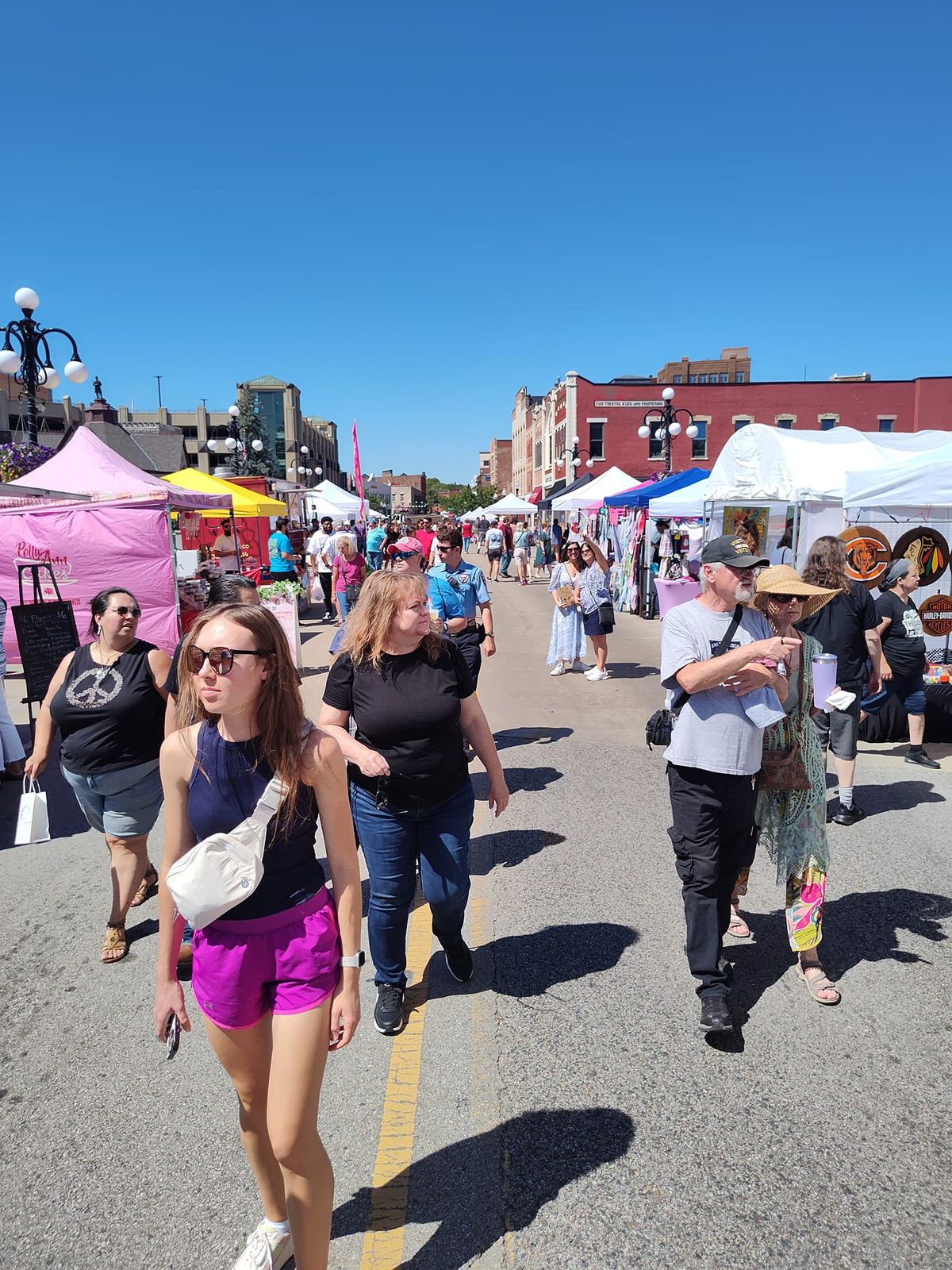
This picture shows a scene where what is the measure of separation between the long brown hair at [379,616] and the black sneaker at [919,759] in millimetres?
5727

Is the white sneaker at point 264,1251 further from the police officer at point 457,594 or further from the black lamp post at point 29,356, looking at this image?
the black lamp post at point 29,356

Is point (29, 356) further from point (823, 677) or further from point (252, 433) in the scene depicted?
point (252, 433)

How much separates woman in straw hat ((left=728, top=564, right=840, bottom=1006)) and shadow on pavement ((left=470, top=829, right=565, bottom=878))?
1865mm

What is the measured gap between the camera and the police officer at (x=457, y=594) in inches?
254

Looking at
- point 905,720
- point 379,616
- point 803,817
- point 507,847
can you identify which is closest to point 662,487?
point 905,720

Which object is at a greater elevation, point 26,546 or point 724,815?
point 26,546

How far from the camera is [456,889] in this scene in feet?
11.6

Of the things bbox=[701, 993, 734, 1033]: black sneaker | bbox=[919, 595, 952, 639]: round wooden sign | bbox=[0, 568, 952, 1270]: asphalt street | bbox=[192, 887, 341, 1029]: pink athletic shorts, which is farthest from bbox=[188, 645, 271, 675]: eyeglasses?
bbox=[919, 595, 952, 639]: round wooden sign

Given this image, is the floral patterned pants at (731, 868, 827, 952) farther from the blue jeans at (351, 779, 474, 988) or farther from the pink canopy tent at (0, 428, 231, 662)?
the pink canopy tent at (0, 428, 231, 662)

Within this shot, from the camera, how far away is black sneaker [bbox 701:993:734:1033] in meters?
3.32

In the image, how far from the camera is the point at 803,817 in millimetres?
3695

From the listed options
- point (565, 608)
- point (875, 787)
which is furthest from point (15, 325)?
point (875, 787)

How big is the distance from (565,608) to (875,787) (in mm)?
5175

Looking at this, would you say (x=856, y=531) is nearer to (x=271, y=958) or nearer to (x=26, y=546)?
(x=271, y=958)
